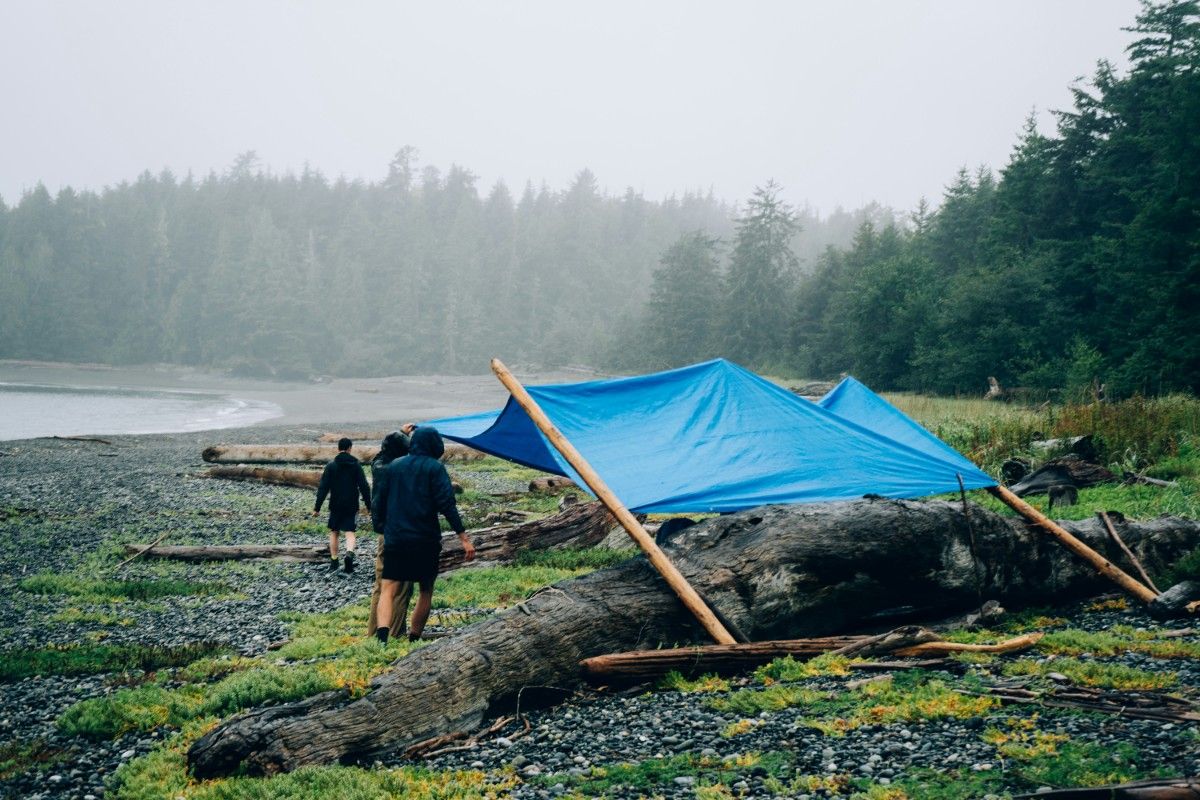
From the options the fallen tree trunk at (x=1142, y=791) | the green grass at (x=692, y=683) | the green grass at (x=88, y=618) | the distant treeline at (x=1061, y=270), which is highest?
the distant treeline at (x=1061, y=270)

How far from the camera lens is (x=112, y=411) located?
5391 cm

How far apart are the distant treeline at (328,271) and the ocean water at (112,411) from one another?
94.7 ft

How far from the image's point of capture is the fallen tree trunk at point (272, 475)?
73.2 ft

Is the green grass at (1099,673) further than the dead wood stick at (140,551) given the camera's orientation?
No

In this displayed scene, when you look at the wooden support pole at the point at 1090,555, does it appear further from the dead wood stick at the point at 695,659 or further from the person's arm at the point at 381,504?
the person's arm at the point at 381,504

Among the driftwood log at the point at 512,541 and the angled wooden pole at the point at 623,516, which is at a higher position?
the angled wooden pole at the point at 623,516

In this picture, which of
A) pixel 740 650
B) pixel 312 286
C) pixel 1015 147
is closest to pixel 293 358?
pixel 312 286

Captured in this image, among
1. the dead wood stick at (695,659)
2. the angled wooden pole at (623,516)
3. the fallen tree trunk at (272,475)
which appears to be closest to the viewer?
the dead wood stick at (695,659)

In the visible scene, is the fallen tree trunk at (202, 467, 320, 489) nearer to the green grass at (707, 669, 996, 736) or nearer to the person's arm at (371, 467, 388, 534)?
the person's arm at (371, 467, 388, 534)

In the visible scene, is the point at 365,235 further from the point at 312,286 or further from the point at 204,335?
the point at 204,335

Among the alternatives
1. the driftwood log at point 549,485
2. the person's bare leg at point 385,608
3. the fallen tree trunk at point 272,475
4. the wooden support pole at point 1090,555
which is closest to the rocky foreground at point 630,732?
the wooden support pole at point 1090,555

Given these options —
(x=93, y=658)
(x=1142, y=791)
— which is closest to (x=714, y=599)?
(x=1142, y=791)

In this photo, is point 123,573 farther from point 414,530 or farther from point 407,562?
point 414,530

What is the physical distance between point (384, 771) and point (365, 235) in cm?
13424
